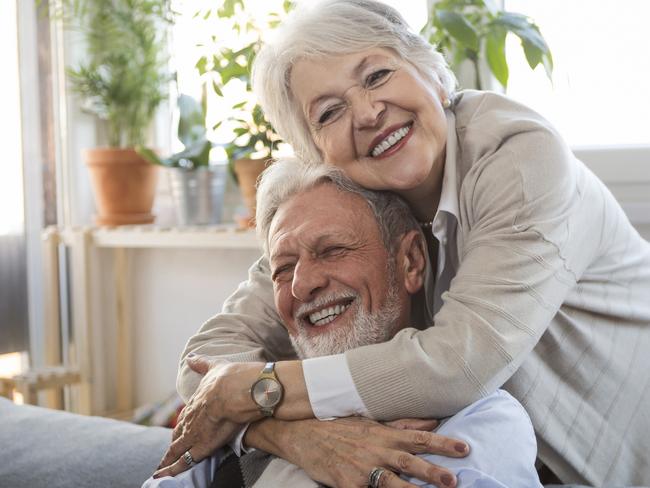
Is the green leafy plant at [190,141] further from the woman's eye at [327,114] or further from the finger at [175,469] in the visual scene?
the finger at [175,469]

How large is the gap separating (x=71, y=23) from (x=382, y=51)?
86.8 inches

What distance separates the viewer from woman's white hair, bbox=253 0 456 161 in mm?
1550

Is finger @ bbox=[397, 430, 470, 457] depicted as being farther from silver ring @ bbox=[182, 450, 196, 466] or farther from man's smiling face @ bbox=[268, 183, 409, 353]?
silver ring @ bbox=[182, 450, 196, 466]

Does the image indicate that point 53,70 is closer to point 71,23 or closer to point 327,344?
point 71,23

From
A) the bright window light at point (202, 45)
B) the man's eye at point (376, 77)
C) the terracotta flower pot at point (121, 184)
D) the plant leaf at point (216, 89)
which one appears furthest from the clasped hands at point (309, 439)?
the terracotta flower pot at point (121, 184)

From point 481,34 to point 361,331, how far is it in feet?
3.63

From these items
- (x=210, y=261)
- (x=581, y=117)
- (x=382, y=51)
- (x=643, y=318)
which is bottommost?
(x=210, y=261)

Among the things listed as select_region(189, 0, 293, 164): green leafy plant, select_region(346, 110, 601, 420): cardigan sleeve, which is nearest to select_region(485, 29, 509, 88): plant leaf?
select_region(189, 0, 293, 164): green leafy plant

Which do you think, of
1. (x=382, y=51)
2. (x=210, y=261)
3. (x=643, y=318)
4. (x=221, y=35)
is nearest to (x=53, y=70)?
(x=221, y=35)

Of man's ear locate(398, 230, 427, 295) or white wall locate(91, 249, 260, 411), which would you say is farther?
white wall locate(91, 249, 260, 411)

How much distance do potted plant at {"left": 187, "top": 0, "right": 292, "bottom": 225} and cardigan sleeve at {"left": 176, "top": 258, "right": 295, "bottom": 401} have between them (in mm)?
850

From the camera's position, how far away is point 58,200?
3.59 m

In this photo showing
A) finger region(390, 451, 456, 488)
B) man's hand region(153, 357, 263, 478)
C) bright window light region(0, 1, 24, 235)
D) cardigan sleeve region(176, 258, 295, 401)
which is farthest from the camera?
bright window light region(0, 1, 24, 235)

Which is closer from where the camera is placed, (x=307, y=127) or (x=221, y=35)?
(x=307, y=127)
